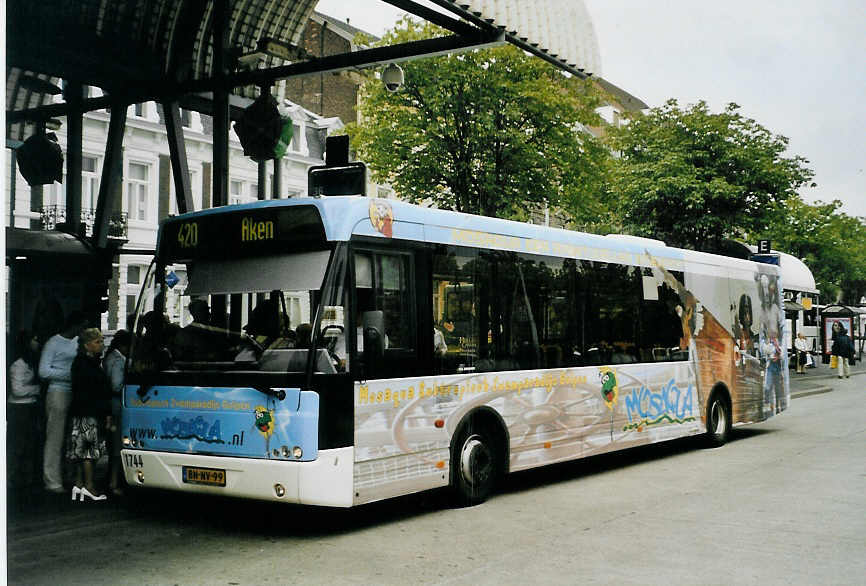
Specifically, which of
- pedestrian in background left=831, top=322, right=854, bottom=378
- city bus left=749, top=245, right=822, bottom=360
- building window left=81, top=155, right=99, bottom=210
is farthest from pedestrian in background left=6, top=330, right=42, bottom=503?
pedestrian in background left=831, top=322, right=854, bottom=378

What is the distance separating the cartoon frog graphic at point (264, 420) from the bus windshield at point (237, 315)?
34 centimetres

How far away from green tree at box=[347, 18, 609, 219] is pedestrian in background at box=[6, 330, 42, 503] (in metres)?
16.0

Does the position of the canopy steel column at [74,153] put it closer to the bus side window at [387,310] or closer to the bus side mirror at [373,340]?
the bus side window at [387,310]

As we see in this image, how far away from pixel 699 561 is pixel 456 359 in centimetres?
317

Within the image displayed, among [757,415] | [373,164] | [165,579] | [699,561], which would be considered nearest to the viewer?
[165,579]

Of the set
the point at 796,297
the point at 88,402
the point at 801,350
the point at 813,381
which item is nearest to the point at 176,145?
the point at 88,402

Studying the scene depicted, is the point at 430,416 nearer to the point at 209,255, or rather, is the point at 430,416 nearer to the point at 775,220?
the point at 209,255

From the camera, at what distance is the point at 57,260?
12305 millimetres

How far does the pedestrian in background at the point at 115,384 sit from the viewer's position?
33.8 ft

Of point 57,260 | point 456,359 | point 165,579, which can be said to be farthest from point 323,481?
point 57,260

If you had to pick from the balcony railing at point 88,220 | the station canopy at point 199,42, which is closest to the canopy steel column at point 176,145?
the station canopy at point 199,42

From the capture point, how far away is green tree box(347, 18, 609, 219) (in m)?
25.1

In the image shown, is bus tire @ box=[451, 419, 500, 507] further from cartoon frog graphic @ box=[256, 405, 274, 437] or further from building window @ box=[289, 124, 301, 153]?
building window @ box=[289, 124, 301, 153]

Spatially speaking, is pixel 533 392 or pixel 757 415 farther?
pixel 757 415
